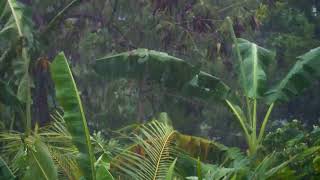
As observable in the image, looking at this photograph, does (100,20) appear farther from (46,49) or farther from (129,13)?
(46,49)

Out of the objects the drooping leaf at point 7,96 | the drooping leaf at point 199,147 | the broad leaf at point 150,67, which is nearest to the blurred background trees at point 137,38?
the broad leaf at point 150,67

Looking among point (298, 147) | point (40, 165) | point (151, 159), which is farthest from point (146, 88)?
point (40, 165)

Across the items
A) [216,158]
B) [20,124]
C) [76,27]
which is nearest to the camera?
[216,158]

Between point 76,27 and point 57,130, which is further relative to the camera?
point 76,27

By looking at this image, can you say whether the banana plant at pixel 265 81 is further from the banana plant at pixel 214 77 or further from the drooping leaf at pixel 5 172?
the drooping leaf at pixel 5 172

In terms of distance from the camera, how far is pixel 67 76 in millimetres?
5672

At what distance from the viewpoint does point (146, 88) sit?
13.0 meters

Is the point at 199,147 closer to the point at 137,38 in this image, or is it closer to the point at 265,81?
the point at 265,81

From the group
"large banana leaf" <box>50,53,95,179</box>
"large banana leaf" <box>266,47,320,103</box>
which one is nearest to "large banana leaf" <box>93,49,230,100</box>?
"large banana leaf" <box>266,47,320,103</box>

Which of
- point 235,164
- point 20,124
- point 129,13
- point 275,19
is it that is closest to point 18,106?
point 20,124

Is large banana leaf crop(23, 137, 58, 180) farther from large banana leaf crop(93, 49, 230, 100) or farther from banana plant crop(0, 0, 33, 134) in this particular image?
large banana leaf crop(93, 49, 230, 100)

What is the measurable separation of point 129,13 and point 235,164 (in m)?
5.44

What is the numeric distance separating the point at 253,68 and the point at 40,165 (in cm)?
358

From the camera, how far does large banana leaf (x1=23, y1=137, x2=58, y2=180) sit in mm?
5988
